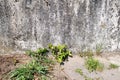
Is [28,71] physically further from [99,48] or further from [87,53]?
[99,48]

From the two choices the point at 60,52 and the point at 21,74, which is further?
the point at 60,52

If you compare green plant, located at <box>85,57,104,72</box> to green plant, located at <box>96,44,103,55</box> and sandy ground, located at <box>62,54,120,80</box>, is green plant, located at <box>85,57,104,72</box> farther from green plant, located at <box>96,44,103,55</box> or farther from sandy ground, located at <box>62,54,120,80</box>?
green plant, located at <box>96,44,103,55</box>

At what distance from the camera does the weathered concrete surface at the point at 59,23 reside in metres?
5.36

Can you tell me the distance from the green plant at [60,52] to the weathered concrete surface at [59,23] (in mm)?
103

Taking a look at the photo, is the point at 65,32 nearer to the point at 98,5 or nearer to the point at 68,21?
the point at 68,21

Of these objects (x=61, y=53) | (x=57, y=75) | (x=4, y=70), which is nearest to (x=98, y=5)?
(x=61, y=53)

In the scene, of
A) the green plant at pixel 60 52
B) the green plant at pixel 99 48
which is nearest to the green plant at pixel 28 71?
the green plant at pixel 60 52

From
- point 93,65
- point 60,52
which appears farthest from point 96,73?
point 60,52

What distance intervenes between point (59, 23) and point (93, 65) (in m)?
1.02

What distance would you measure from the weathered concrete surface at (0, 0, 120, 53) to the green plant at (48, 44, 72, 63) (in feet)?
0.34

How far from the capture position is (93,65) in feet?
17.9

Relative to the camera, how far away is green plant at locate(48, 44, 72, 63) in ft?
18.2

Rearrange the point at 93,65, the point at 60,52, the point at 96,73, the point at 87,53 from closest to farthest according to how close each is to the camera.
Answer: the point at 96,73, the point at 93,65, the point at 60,52, the point at 87,53

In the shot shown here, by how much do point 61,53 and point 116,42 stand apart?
114cm
